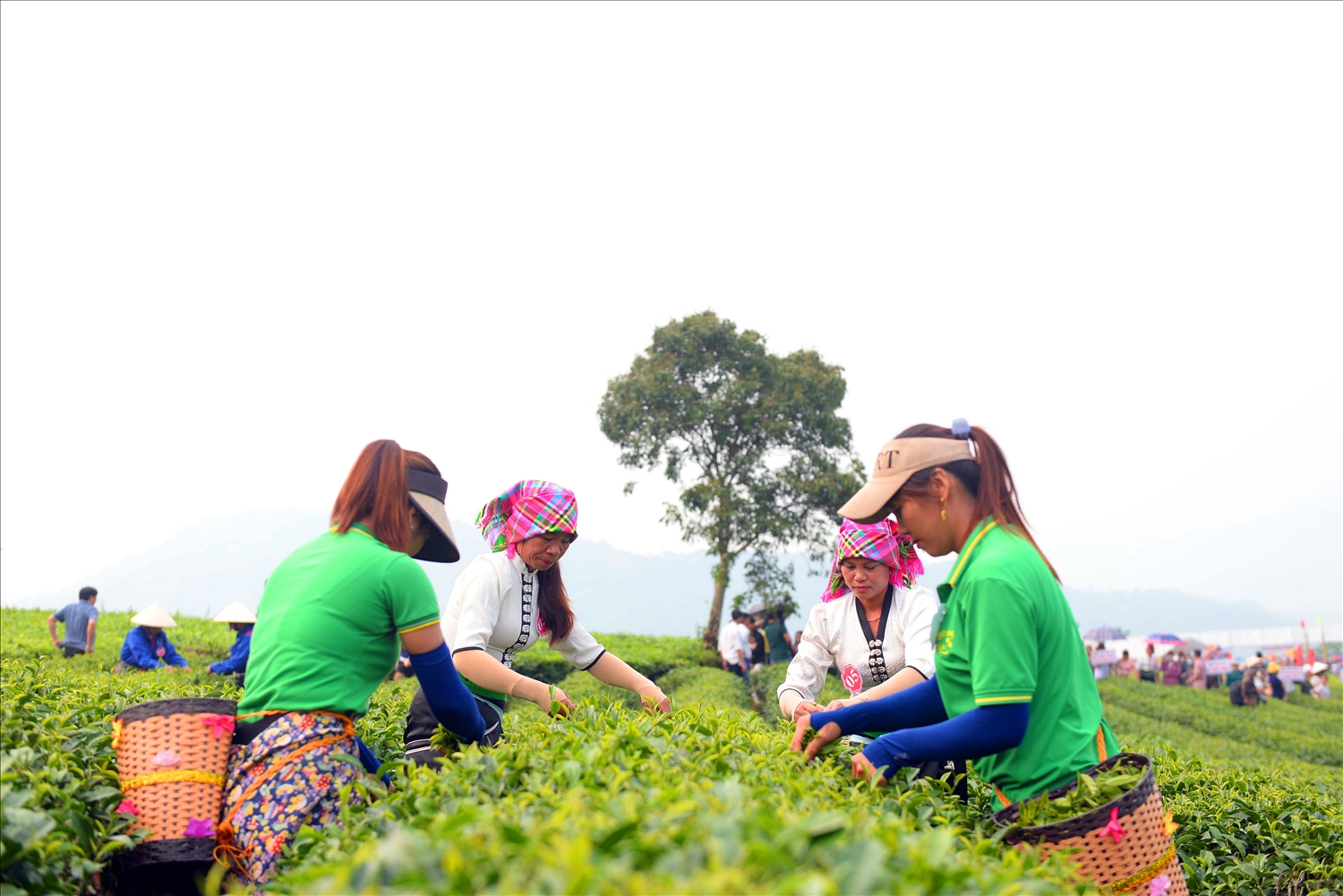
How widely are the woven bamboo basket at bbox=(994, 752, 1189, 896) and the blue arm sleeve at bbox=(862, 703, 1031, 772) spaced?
8.5 inches

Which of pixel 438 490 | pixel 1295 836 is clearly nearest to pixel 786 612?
pixel 1295 836

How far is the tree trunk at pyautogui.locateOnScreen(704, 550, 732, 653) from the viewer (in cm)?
2102

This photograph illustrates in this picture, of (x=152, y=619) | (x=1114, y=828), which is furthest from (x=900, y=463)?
(x=152, y=619)

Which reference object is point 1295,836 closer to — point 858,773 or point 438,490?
point 858,773

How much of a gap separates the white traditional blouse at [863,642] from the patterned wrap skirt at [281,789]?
1.99 metres

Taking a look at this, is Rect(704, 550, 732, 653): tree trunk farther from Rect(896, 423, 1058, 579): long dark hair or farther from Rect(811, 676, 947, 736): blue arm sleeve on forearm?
Rect(896, 423, 1058, 579): long dark hair

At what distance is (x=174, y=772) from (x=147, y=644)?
1023cm

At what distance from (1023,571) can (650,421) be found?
65.0 ft

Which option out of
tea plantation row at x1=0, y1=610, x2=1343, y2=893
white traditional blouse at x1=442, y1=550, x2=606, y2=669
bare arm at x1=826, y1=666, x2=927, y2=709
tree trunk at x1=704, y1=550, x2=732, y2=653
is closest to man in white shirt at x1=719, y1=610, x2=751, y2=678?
tree trunk at x1=704, y1=550, x2=732, y2=653

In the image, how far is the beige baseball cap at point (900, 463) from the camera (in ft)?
9.35

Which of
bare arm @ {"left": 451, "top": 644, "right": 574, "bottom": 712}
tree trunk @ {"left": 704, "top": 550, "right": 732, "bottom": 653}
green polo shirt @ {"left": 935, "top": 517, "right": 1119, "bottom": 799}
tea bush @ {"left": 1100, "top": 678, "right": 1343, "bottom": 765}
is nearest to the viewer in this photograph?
green polo shirt @ {"left": 935, "top": 517, "right": 1119, "bottom": 799}

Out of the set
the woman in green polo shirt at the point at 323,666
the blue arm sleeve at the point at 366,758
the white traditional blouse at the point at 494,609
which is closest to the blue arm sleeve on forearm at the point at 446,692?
the woman in green polo shirt at the point at 323,666

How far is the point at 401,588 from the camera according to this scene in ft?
8.84

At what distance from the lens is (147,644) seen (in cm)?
1132
